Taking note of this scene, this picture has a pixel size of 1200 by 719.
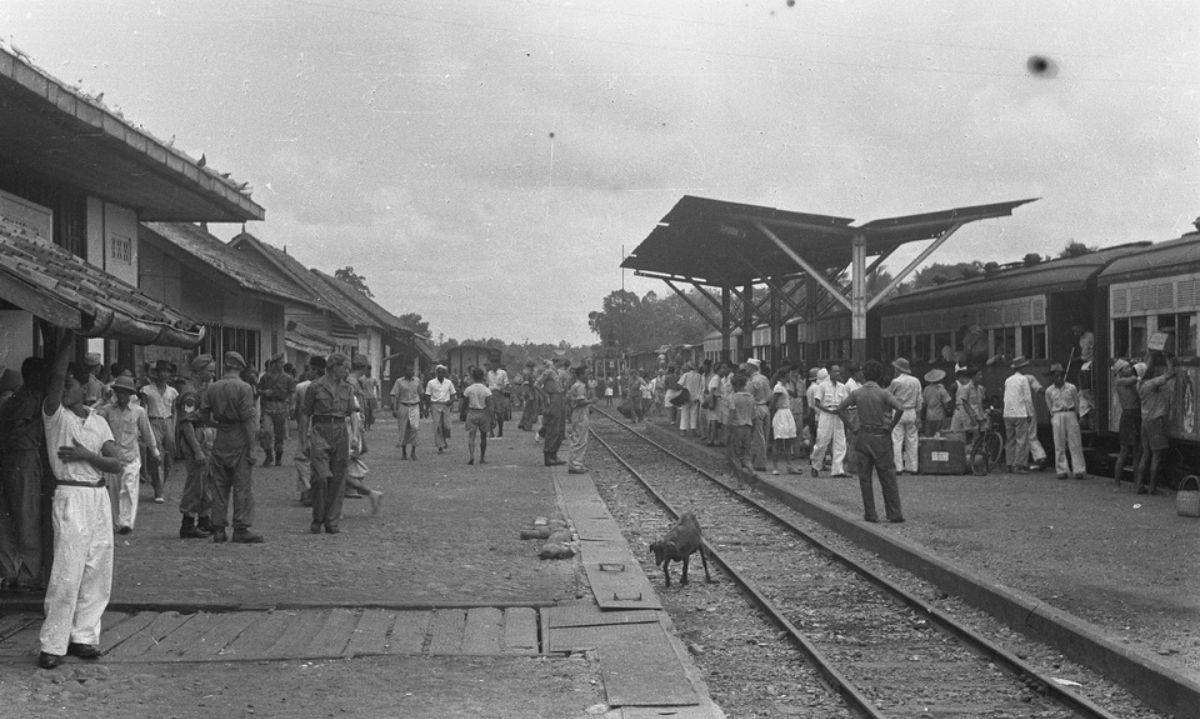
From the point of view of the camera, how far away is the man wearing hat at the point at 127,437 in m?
11.0

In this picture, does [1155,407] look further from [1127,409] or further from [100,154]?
[100,154]

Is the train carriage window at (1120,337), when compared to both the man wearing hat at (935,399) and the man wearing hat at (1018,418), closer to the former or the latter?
the man wearing hat at (1018,418)

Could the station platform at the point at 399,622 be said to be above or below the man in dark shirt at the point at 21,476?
below

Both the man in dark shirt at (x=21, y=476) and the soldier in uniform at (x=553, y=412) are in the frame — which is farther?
the soldier in uniform at (x=553, y=412)

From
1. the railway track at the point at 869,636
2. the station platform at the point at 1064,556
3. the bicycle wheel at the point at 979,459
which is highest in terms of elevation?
the bicycle wheel at the point at 979,459

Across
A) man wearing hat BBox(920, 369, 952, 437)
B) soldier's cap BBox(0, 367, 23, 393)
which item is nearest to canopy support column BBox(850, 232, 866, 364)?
man wearing hat BBox(920, 369, 952, 437)

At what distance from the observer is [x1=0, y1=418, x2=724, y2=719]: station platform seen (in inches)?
235

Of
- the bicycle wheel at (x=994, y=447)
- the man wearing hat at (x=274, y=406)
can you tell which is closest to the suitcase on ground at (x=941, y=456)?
the bicycle wheel at (x=994, y=447)

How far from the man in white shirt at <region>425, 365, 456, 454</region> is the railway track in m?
8.12

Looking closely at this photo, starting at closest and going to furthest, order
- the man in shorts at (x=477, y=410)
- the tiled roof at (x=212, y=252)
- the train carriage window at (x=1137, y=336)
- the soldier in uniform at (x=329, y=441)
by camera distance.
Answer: the soldier in uniform at (x=329, y=441)
the train carriage window at (x=1137, y=336)
the man in shorts at (x=477, y=410)
the tiled roof at (x=212, y=252)

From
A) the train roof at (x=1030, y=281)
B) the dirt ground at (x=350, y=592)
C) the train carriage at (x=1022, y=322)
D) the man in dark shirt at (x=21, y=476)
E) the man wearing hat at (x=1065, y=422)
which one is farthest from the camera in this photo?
the train roof at (x=1030, y=281)

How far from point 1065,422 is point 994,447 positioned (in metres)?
2.41

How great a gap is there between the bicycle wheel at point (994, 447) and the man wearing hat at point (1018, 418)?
Result: 1.37 feet

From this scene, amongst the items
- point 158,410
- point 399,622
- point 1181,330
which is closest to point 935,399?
point 1181,330
